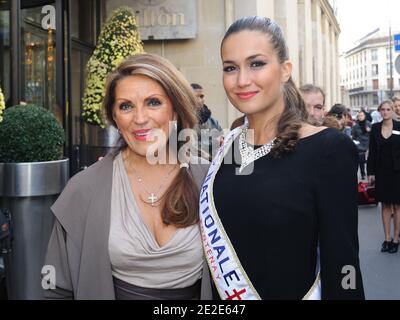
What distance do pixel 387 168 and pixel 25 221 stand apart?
489cm

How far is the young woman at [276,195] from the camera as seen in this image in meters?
1.67

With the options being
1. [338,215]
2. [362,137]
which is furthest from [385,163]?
[362,137]

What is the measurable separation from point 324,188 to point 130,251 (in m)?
0.76

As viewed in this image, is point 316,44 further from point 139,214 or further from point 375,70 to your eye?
point 375,70

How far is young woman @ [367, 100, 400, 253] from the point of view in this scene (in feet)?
21.2

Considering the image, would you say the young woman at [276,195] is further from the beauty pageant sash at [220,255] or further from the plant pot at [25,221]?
the plant pot at [25,221]

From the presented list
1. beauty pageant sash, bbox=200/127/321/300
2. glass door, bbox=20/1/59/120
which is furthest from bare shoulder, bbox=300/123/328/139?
glass door, bbox=20/1/59/120

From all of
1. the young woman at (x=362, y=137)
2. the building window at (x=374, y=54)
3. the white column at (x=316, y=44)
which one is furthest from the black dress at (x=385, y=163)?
the building window at (x=374, y=54)

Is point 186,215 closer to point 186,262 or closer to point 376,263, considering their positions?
point 186,262

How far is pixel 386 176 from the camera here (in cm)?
666

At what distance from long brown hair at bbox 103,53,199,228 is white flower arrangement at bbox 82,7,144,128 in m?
3.83

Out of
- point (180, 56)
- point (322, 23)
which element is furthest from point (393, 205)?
point (322, 23)

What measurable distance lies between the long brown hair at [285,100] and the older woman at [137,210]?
0.39 m
